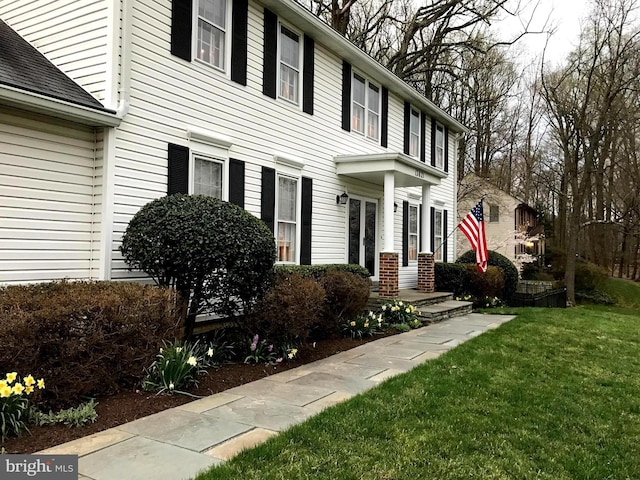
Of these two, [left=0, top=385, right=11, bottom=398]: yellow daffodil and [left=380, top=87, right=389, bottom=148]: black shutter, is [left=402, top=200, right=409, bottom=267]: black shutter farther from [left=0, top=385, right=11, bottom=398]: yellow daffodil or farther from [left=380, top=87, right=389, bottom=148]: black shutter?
[left=0, top=385, right=11, bottom=398]: yellow daffodil

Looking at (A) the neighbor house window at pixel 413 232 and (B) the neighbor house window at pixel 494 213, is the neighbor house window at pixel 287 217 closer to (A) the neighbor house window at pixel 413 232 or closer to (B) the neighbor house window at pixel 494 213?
(A) the neighbor house window at pixel 413 232

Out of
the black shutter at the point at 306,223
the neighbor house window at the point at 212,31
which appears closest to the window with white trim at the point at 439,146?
the black shutter at the point at 306,223

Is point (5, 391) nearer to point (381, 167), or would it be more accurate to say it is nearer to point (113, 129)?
point (113, 129)

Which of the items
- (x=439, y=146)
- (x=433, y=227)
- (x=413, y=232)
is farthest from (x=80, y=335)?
(x=439, y=146)

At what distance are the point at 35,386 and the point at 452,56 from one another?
69.8ft

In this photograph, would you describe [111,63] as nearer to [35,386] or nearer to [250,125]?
[250,125]

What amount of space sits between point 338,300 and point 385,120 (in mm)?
6520

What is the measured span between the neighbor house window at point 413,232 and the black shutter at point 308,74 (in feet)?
17.2

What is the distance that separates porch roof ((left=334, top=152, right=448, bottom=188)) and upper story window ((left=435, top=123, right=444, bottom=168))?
4.31m

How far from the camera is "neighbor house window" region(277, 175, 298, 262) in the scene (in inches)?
352

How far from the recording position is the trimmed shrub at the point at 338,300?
7.35 m

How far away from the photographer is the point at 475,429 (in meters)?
3.72

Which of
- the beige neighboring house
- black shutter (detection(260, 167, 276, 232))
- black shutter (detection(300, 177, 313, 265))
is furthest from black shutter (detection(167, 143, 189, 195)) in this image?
the beige neighboring house

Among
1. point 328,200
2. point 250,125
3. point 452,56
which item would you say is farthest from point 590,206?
point 250,125
